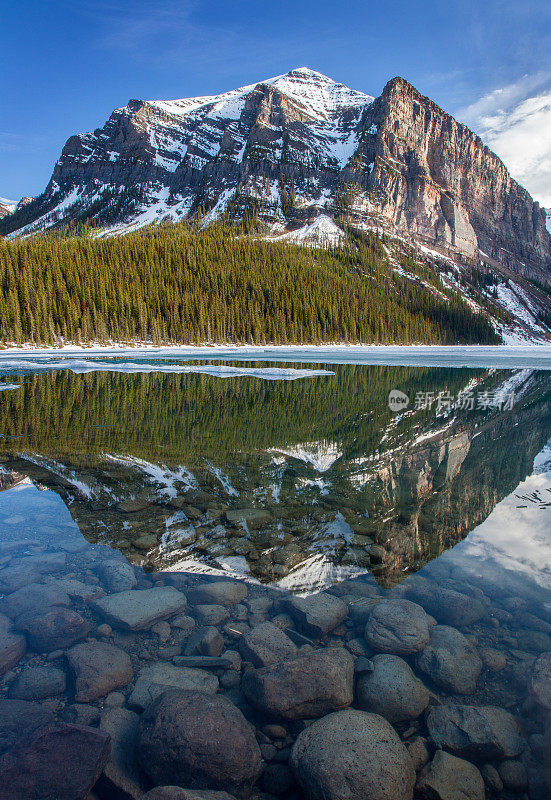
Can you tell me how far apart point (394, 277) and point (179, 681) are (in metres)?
139

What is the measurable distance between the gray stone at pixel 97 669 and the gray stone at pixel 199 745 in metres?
0.52

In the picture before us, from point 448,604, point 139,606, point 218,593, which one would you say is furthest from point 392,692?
point 139,606

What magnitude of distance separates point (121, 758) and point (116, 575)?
7.55 ft

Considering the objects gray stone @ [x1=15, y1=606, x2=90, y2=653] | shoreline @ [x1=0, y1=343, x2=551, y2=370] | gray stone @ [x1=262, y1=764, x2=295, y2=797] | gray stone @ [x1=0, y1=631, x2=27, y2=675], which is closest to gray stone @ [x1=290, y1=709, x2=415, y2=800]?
gray stone @ [x1=262, y1=764, x2=295, y2=797]

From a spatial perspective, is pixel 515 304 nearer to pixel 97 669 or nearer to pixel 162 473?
pixel 162 473

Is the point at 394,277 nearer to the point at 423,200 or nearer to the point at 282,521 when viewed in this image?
the point at 423,200

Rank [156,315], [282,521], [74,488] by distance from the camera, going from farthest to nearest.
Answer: [156,315]
[74,488]
[282,521]

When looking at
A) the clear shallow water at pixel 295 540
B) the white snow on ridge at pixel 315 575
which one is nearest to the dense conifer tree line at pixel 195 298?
the clear shallow water at pixel 295 540

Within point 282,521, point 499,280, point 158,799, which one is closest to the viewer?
point 158,799

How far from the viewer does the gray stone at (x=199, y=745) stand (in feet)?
8.75

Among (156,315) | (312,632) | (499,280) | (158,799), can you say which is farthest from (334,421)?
(499,280)

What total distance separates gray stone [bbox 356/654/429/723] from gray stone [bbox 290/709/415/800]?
10.5 inches

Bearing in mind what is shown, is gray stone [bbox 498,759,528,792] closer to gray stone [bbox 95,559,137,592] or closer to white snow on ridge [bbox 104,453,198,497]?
gray stone [bbox 95,559,137,592]

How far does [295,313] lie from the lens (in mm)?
79250
